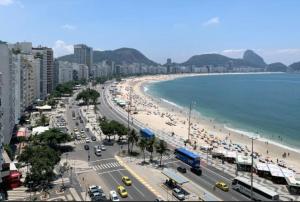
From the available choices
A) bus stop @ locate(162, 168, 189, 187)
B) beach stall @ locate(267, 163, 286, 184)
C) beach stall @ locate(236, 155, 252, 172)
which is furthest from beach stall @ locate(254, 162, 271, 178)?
bus stop @ locate(162, 168, 189, 187)

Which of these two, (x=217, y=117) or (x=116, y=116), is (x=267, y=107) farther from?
(x=116, y=116)

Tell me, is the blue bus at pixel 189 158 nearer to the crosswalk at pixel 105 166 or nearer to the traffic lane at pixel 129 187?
the traffic lane at pixel 129 187

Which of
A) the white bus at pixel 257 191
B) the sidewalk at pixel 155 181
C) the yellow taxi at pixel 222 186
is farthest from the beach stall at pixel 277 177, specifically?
the sidewalk at pixel 155 181

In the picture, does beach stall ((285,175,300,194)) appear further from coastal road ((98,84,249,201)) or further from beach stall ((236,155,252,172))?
beach stall ((236,155,252,172))

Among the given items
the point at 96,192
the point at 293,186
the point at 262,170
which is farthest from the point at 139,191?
the point at 293,186

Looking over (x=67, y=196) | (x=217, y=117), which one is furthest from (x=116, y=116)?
(x=67, y=196)
